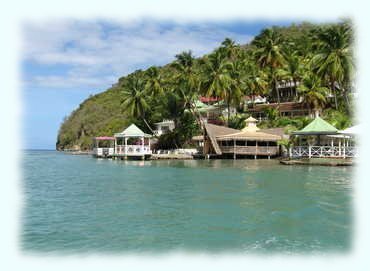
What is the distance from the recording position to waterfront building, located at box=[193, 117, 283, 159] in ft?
126

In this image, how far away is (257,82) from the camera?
49562 mm

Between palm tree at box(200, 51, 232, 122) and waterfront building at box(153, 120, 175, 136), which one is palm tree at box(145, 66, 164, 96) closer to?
waterfront building at box(153, 120, 175, 136)

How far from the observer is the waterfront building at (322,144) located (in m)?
31.9

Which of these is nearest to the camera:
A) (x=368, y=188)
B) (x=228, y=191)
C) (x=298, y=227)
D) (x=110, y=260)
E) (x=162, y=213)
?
(x=110, y=260)

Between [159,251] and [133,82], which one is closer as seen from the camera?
[159,251]

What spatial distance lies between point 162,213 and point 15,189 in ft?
29.2

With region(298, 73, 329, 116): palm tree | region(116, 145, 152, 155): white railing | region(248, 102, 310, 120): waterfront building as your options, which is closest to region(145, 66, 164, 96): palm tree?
region(116, 145, 152, 155): white railing

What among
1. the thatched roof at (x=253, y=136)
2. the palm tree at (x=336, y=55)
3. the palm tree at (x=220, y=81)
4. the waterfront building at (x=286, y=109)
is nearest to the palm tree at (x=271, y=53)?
the waterfront building at (x=286, y=109)

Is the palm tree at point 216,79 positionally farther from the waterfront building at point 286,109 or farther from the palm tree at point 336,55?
the palm tree at point 336,55

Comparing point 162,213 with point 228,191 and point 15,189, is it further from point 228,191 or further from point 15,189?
point 15,189

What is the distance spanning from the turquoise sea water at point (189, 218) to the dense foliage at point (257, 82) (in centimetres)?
2263

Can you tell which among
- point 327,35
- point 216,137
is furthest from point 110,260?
point 327,35

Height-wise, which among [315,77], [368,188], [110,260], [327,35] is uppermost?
[327,35]

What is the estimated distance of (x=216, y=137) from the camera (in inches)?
1603
